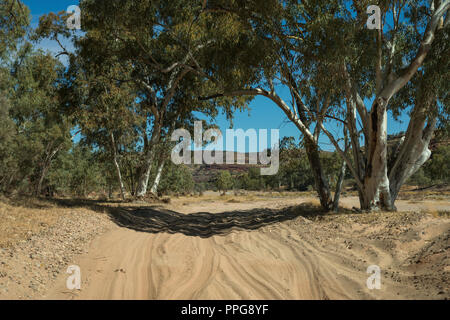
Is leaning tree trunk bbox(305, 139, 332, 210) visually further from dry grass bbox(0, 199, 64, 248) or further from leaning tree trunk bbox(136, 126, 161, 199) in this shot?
leaning tree trunk bbox(136, 126, 161, 199)

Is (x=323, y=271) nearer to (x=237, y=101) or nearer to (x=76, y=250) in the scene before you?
(x=76, y=250)

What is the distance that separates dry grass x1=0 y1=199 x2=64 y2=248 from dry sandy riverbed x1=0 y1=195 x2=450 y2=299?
28 cm

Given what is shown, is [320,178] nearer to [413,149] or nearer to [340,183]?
[340,183]

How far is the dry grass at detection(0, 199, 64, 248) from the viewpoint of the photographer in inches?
198

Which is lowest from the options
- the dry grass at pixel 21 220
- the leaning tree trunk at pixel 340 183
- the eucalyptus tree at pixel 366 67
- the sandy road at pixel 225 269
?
the sandy road at pixel 225 269

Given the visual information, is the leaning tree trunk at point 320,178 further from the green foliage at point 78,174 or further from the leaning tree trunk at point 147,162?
the green foliage at point 78,174

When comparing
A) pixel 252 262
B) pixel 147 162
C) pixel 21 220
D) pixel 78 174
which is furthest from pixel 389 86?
pixel 78 174

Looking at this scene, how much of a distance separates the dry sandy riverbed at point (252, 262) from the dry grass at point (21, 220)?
282mm

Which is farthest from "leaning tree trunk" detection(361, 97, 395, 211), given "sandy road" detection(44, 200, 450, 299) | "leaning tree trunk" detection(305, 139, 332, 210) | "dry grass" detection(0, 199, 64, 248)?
"dry grass" detection(0, 199, 64, 248)

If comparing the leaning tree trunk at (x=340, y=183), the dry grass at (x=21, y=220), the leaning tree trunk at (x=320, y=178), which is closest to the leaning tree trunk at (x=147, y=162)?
the dry grass at (x=21, y=220)

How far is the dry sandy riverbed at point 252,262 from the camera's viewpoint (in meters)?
3.57

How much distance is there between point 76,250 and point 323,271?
3937mm
